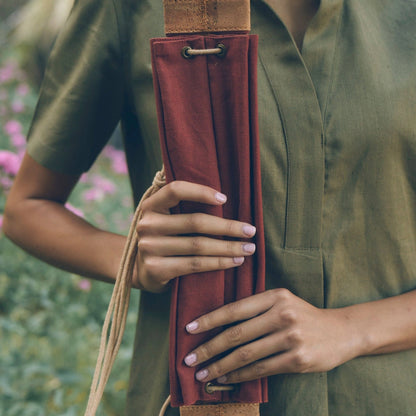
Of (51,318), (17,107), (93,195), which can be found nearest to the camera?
(51,318)

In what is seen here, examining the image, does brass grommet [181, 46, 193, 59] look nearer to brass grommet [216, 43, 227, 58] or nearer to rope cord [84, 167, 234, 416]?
brass grommet [216, 43, 227, 58]

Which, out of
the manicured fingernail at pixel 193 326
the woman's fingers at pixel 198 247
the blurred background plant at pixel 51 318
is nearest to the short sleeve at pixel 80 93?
the woman's fingers at pixel 198 247

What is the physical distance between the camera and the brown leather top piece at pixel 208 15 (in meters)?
0.84

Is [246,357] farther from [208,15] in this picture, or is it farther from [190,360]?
[208,15]

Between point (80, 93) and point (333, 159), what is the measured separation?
0.49 meters

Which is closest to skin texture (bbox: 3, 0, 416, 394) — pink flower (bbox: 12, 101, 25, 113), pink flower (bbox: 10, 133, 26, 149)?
pink flower (bbox: 10, 133, 26, 149)

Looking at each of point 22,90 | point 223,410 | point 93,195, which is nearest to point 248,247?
point 223,410

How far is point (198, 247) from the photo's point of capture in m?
0.91

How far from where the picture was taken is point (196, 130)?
34.8 inches

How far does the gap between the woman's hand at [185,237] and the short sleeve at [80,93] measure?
0.93ft

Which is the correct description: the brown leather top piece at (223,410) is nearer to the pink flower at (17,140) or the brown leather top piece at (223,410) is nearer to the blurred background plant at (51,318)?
the blurred background plant at (51,318)

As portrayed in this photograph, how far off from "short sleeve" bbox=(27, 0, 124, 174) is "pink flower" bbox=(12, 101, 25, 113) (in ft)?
10.6

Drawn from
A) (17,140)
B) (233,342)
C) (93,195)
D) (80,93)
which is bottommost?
(93,195)

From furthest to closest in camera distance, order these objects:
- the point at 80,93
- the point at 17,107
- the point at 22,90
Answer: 1. the point at 22,90
2. the point at 17,107
3. the point at 80,93
